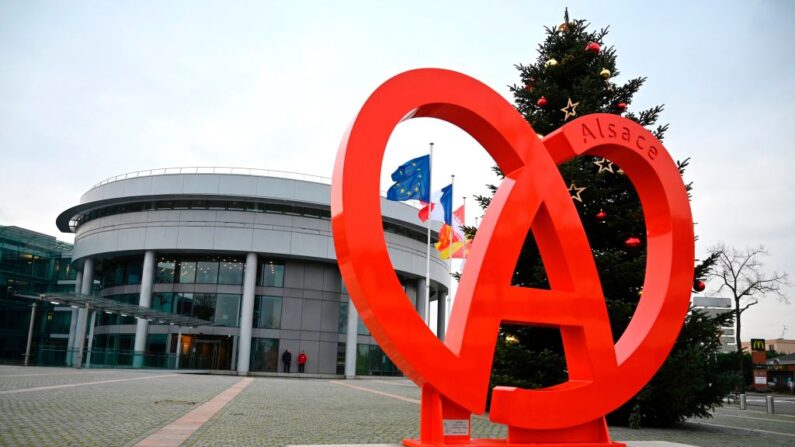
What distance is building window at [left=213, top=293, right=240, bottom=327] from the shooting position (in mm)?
39094

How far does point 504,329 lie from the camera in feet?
41.5

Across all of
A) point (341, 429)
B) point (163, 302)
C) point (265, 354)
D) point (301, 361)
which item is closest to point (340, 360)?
point (301, 361)

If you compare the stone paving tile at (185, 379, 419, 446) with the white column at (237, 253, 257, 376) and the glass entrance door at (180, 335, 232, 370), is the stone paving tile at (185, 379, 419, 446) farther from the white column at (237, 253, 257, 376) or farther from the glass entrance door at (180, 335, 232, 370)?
the glass entrance door at (180, 335, 232, 370)

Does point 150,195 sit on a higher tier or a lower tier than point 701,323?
higher

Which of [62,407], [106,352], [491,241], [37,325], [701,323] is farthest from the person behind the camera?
[37,325]

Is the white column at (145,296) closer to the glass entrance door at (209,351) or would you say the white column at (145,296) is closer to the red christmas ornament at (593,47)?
the glass entrance door at (209,351)

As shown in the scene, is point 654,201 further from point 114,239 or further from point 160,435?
point 114,239

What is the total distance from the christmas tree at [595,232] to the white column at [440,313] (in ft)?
121

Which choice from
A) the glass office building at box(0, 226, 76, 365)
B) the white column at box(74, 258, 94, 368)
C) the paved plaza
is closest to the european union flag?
the paved plaza

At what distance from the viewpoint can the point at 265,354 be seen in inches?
1521

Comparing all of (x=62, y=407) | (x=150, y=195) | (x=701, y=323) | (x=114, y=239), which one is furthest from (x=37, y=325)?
(x=701, y=323)

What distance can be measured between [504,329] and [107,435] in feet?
26.5

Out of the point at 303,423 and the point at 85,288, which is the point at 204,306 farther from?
the point at 303,423

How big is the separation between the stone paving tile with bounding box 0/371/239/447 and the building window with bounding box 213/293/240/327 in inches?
987
